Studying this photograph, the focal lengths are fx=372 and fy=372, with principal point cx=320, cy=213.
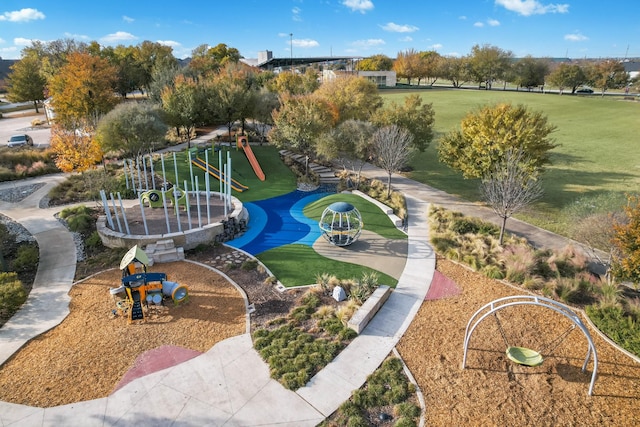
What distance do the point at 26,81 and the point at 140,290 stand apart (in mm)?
58542

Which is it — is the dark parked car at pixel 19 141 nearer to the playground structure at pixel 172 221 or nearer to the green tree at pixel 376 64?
the playground structure at pixel 172 221

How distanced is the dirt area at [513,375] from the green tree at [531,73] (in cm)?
10017

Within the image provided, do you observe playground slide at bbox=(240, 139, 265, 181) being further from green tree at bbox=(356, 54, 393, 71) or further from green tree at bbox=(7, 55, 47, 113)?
green tree at bbox=(356, 54, 393, 71)

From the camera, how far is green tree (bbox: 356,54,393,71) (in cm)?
11550

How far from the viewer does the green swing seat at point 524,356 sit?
1044cm

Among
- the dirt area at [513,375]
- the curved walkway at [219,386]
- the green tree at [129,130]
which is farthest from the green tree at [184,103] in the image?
the dirt area at [513,375]

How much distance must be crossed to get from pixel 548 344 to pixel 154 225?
18043mm

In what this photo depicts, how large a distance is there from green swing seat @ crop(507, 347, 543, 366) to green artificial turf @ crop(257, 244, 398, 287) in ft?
17.5

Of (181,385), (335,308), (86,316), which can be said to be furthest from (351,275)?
(86,316)

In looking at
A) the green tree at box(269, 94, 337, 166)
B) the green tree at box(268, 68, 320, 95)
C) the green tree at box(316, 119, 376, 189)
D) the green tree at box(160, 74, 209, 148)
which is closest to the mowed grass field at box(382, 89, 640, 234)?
the green tree at box(316, 119, 376, 189)

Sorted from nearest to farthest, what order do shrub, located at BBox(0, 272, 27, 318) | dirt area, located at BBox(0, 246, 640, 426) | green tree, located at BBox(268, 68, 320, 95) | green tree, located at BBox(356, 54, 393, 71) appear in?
dirt area, located at BBox(0, 246, 640, 426) → shrub, located at BBox(0, 272, 27, 318) → green tree, located at BBox(268, 68, 320, 95) → green tree, located at BBox(356, 54, 393, 71)

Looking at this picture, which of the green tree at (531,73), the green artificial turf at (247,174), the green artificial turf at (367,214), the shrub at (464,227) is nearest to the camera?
the shrub at (464,227)

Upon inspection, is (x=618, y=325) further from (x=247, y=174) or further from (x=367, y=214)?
(x=247, y=174)

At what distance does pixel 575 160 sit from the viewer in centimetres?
3653
